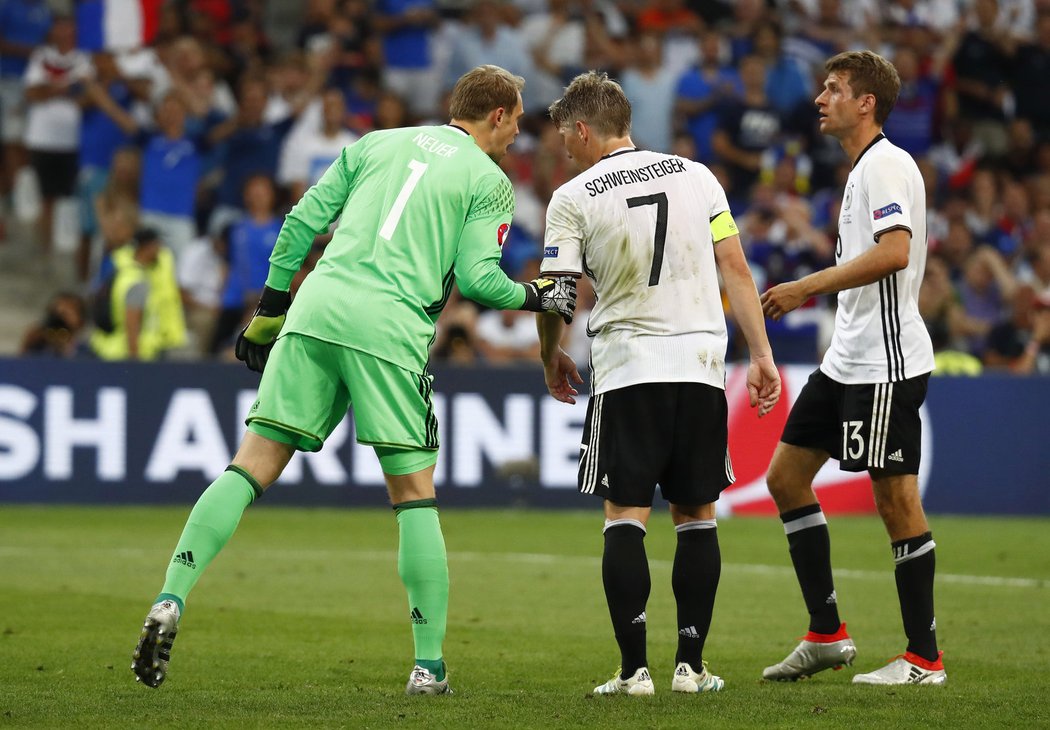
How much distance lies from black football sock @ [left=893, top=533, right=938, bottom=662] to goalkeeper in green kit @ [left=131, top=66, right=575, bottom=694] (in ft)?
5.99

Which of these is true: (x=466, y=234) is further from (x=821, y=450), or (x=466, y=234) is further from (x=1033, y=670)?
(x=1033, y=670)

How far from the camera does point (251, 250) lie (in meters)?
16.5

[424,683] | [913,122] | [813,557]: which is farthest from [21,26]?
[424,683]

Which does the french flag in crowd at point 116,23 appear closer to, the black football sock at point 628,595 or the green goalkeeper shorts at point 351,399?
the green goalkeeper shorts at point 351,399

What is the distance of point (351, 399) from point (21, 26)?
47.6ft

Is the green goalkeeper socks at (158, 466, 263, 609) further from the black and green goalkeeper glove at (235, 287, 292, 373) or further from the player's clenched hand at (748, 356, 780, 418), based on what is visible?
the player's clenched hand at (748, 356, 780, 418)

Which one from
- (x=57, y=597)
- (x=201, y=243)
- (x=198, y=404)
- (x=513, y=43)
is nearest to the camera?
(x=57, y=597)

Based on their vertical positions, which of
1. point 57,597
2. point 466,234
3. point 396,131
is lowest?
point 57,597

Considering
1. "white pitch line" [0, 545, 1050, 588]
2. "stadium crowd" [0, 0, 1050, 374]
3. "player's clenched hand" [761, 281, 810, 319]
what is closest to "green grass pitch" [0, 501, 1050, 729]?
"white pitch line" [0, 545, 1050, 588]

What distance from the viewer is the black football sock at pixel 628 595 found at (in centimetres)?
614

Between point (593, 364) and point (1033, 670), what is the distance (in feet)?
7.82

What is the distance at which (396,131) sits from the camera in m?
6.39

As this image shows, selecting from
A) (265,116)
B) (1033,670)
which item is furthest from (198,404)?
(1033,670)

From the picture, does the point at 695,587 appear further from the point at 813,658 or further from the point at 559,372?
the point at 559,372
